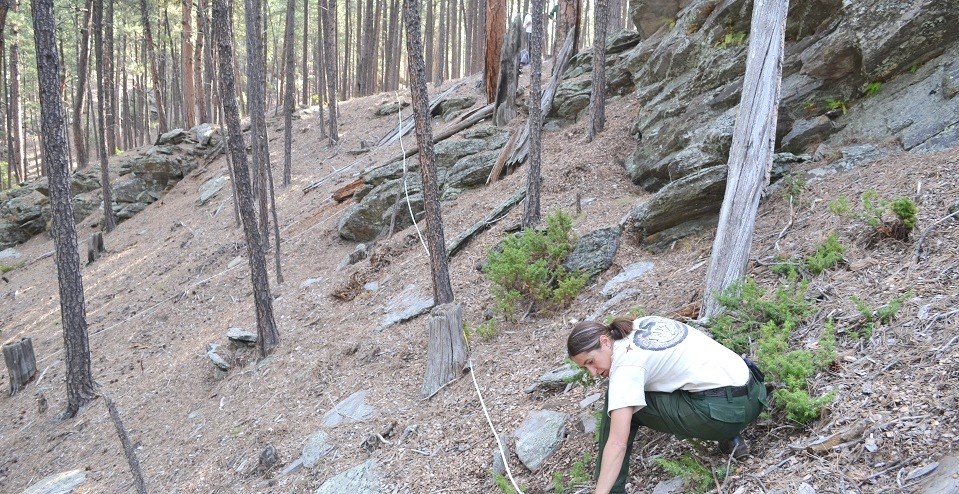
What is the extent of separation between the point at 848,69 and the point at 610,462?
6252 mm

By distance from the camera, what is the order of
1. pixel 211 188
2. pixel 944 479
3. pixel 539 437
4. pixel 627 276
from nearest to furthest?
pixel 944 479
pixel 539 437
pixel 627 276
pixel 211 188

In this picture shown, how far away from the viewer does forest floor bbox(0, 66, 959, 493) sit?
315 centimetres

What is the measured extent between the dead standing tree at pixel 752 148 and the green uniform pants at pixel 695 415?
5.57 ft

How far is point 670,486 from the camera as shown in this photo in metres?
3.33

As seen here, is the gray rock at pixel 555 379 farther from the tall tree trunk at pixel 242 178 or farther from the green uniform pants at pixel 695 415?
the tall tree trunk at pixel 242 178

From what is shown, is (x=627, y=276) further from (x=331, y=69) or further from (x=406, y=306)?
(x=331, y=69)

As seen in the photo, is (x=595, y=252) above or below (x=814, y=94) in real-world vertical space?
below

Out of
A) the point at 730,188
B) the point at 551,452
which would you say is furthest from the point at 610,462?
the point at 730,188

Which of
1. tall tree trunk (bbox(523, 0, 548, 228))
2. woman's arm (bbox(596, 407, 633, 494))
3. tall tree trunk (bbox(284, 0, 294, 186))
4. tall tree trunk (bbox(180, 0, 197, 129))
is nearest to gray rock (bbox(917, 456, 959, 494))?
woman's arm (bbox(596, 407, 633, 494))

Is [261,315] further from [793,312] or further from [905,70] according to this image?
[905,70]

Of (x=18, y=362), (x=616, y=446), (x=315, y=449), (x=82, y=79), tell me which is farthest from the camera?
(x=82, y=79)

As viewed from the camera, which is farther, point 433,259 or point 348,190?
point 348,190

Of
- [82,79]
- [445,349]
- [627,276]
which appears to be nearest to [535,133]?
[627,276]

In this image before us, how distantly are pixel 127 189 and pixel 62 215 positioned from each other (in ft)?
46.9
